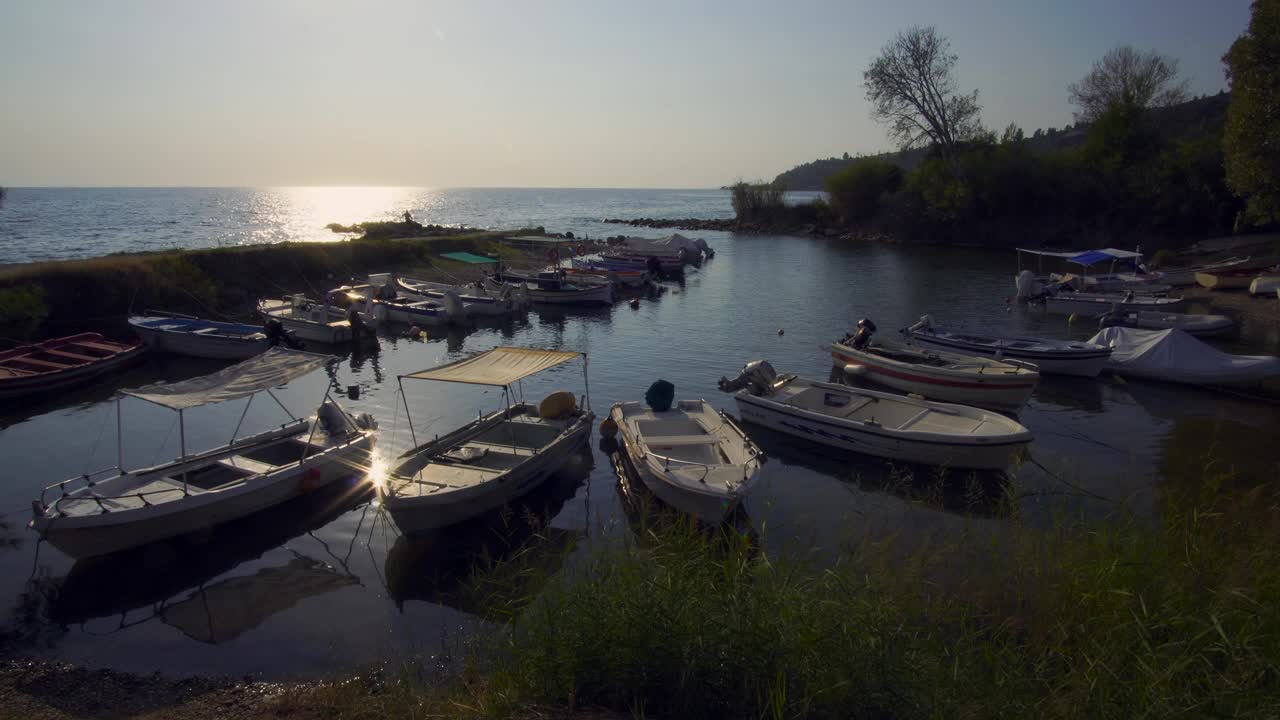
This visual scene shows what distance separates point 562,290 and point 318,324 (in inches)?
520

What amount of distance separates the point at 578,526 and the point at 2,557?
9173mm

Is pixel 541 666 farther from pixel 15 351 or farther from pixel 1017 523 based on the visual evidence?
pixel 15 351

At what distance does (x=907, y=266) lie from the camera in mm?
55000

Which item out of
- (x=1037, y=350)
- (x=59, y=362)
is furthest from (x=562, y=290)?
(x=1037, y=350)

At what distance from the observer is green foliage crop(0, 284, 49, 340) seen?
2452cm

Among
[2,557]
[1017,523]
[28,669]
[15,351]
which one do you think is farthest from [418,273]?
[1017,523]

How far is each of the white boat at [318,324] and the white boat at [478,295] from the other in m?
5.81

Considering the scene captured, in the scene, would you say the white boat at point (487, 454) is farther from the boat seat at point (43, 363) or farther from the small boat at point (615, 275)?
the small boat at point (615, 275)

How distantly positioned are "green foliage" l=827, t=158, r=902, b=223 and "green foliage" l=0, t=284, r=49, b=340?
73729 mm

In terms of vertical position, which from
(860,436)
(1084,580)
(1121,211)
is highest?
(1121,211)

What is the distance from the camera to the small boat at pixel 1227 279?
33.9 metres

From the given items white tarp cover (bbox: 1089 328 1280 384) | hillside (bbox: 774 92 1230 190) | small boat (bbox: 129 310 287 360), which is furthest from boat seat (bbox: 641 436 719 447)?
hillside (bbox: 774 92 1230 190)

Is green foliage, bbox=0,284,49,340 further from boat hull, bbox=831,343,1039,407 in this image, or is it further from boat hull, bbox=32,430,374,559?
boat hull, bbox=831,343,1039,407

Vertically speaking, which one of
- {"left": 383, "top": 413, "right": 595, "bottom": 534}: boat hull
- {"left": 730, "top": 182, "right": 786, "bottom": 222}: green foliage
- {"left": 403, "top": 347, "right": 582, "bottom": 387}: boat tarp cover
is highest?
{"left": 730, "top": 182, "right": 786, "bottom": 222}: green foliage
